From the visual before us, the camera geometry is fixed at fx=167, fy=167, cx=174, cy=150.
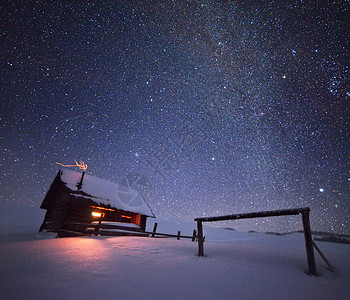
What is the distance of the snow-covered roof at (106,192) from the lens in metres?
14.0

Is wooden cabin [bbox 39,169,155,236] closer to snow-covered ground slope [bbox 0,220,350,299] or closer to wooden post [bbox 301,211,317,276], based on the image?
snow-covered ground slope [bbox 0,220,350,299]

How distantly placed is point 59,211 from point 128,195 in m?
6.22

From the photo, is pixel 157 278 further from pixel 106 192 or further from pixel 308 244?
pixel 106 192

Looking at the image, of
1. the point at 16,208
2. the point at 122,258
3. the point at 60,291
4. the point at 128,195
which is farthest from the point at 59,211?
the point at 16,208

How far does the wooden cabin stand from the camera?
13.0m

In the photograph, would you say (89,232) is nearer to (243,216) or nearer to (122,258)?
(122,258)

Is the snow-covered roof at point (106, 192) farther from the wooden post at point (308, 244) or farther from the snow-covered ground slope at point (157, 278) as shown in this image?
the wooden post at point (308, 244)

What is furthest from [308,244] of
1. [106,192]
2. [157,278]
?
[106,192]

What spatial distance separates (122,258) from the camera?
383cm

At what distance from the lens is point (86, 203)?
13.1m

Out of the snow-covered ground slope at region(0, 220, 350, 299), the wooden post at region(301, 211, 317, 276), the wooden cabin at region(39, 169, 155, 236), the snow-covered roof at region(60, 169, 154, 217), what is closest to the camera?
the snow-covered ground slope at region(0, 220, 350, 299)

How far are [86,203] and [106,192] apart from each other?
298cm

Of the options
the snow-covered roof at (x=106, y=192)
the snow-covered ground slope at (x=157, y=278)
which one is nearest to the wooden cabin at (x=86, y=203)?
the snow-covered roof at (x=106, y=192)

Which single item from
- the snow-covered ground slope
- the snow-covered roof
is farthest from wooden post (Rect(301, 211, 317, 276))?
the snow-covered roof
